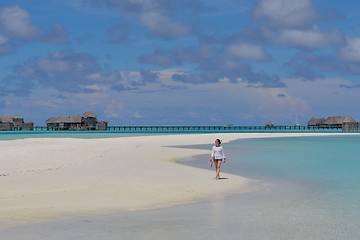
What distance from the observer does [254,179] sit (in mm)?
18422

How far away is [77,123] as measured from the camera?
127750mm

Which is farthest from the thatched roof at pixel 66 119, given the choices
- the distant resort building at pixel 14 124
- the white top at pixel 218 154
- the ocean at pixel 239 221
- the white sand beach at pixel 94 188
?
the ocean at pixel 239 221

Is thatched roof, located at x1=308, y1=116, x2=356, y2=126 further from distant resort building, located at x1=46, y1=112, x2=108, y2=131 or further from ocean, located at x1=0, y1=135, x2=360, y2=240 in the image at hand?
ocean, located at x1=0, y1=135, x2=360, y2=240

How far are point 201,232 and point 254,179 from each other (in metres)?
9.36

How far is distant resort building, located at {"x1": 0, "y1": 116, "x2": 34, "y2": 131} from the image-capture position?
13125cm

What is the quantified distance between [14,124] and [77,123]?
1960 centimetres

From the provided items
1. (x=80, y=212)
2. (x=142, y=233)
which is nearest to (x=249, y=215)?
(x=142, y=233)

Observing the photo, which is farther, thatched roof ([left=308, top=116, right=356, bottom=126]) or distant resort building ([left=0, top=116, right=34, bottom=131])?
distant resort building ([left=0, top=116, right=34, bottom=131])

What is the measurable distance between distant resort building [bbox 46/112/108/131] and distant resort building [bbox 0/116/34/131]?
234 inches

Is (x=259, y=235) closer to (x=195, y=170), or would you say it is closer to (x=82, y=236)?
(x=82, y=236)

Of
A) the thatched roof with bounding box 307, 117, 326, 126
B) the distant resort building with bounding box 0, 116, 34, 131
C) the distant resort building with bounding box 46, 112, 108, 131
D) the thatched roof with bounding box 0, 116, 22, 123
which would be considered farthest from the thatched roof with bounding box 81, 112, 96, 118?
the thatched roof with bounding box 307, 117, 326, 126

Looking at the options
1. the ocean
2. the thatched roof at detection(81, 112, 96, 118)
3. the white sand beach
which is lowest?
the ocean

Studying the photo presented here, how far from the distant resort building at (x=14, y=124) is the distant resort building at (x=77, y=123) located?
5955mm

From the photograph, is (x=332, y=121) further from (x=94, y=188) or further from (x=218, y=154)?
(x=94, y=188)
